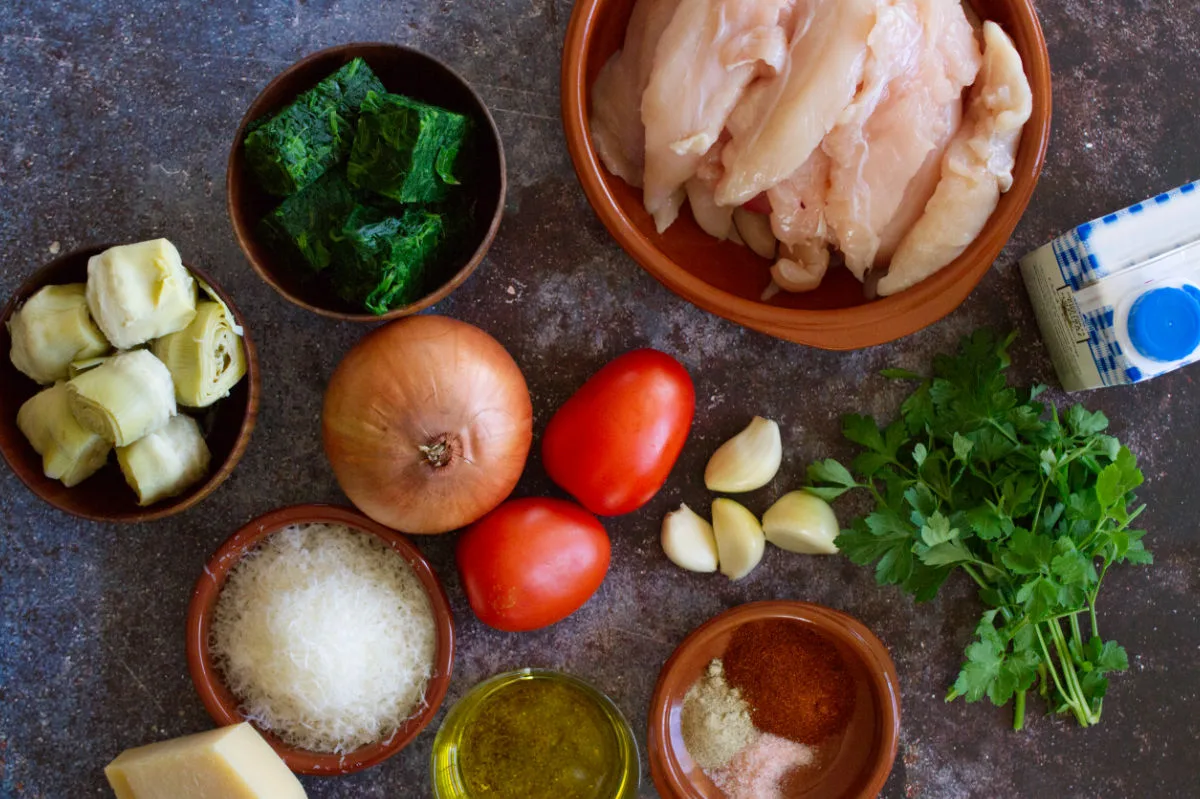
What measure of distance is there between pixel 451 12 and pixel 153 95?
0.51 m

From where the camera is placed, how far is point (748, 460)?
1.58 metres

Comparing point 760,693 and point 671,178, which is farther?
point 760,693

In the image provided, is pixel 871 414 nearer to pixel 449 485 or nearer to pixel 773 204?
pixel 773 204

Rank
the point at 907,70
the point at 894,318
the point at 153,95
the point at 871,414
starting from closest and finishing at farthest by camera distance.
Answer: the point at 907,70, the point at 894,318, the point at 153,95, the point at 871,414

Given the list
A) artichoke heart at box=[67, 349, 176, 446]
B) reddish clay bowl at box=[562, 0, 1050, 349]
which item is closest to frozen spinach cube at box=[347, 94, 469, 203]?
reddish clay bowl at box=[562, 0, 1050, 349]

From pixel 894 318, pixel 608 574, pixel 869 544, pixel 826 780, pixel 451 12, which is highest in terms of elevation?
pixel 451 12

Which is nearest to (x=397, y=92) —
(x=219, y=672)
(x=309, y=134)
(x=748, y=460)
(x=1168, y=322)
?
(x=309, y=134)

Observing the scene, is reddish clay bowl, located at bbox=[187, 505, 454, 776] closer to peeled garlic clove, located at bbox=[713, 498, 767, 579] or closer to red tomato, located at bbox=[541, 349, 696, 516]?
red tomato, located at bbox=[541, 349, 696, 516]

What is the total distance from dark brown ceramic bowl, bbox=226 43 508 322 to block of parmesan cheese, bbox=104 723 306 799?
635mm

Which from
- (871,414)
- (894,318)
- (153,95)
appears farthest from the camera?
(871,414)

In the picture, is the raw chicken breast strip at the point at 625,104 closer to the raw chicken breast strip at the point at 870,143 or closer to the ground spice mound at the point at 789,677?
the raw chicken breast strip at the point at 870,143

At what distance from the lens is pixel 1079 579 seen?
1464mm

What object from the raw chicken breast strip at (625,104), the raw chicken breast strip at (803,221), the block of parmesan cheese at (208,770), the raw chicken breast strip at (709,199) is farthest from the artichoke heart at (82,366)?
the raw chicken breast strip at (803,221)

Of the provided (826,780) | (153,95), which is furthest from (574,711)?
(153,95)
